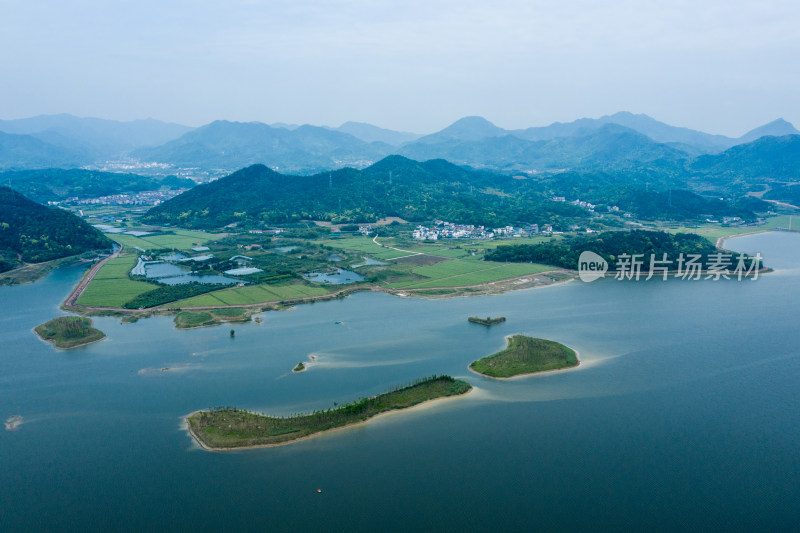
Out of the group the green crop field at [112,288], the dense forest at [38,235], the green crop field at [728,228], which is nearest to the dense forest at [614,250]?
the green crop field at [728,228]

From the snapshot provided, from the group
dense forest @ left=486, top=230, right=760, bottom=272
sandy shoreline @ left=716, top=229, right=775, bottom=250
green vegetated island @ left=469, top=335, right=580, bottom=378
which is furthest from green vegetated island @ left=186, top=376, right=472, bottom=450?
sandy shoreline @ left=716, top=229, right=775, bottom=250

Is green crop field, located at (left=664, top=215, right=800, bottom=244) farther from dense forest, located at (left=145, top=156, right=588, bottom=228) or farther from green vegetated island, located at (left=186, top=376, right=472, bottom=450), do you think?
green vegetated island, located at (left=186, top=376, right=472, bottom=450)

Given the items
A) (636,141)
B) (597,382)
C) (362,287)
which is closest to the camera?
(597,382)

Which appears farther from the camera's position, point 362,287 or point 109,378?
point 362,287

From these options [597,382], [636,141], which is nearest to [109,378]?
[597,382]

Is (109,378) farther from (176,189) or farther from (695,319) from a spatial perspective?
(176,189)
